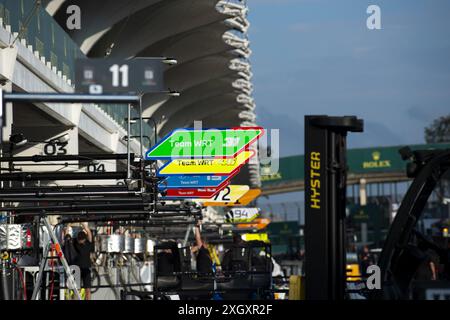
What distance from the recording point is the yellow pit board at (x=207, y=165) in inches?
637

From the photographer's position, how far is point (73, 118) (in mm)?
26203

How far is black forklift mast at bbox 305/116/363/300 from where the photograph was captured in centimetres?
806

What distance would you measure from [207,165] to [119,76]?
686 centimetres

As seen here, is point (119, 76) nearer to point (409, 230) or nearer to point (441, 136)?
point (409, 230)

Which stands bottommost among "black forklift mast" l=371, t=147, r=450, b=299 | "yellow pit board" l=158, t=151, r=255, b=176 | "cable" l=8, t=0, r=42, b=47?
"black forklift mast" l=371, t=147, r=450, b=299

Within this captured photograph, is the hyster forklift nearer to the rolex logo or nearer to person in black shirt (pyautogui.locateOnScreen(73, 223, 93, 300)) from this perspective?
person in black shirt (pyautogui.locateOnScreen(73, 223, 93, 300))

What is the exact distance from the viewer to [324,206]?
810 centimetres

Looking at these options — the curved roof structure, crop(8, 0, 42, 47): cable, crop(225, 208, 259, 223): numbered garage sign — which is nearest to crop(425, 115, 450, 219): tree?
crop(8, 0, 42, 47): cable

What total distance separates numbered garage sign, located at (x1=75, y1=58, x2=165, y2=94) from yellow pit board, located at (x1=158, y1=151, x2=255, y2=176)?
5750mm

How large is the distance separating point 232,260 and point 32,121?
6.00 m

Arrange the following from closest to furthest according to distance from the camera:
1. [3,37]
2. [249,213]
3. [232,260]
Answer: [3,37] → [232,260] → [249,213]

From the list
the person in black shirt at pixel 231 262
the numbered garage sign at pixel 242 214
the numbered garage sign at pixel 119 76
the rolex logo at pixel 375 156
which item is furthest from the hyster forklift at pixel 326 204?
the rolex logo at pixel 375 156
